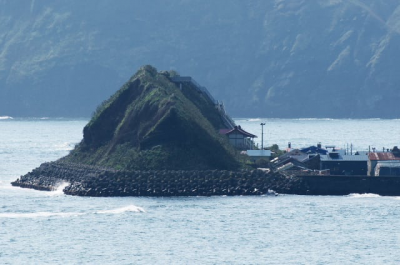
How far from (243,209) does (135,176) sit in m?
13.4

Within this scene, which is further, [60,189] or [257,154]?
[257,154]

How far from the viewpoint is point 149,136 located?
9612cm

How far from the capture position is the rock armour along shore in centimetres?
8888

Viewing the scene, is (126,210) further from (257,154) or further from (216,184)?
(257,154)

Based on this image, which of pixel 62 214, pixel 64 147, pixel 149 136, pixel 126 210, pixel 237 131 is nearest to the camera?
pixel 62 214

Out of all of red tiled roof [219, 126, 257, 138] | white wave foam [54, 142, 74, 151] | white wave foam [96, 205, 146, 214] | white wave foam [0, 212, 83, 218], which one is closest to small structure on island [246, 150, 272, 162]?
red tiled roof [219, 126, 257, 138]

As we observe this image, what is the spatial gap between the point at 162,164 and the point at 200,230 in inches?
870

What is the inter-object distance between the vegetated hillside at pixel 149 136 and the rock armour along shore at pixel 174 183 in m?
2.55

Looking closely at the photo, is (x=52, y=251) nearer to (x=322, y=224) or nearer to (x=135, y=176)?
(x=322, y=224)

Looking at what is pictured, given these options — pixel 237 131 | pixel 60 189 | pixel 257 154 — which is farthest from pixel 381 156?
pixel 60 189

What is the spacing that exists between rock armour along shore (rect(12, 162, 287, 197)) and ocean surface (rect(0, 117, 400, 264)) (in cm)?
168

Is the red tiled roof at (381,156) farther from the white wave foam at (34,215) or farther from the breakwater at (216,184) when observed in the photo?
the white wave foam at (34,215)

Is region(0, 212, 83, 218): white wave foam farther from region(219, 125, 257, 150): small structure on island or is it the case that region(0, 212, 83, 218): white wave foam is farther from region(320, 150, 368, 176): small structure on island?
region(219, 125, 257, 150): small structure on island

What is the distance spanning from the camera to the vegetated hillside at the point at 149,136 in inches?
3723
